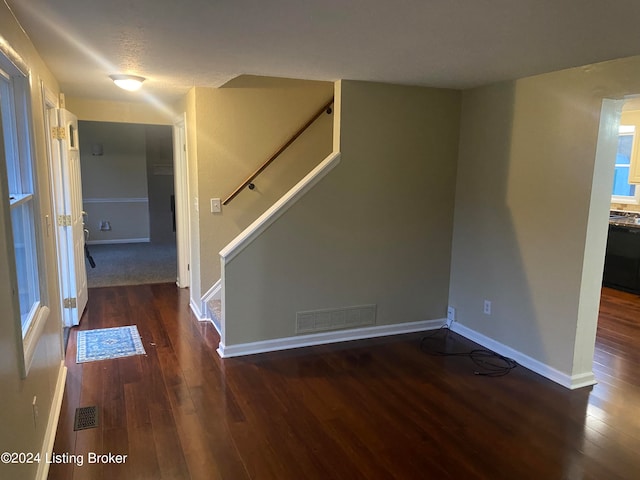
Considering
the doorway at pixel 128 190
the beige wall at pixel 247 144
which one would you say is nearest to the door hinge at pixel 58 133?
the beige wall at pixel 247 144

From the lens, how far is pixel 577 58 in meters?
2.66

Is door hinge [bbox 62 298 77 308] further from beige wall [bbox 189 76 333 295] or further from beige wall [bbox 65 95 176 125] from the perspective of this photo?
beige wall [bbox 65 95 176 125]

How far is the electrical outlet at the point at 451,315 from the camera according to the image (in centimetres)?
411

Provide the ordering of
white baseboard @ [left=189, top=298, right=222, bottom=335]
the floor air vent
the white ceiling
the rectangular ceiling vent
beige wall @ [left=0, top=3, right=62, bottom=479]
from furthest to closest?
white baseboard @ [left=189, top=298, right=222, bottom=335], the rectangular ceiling vent, the floor air vent, the white ceiling, beige wall @ [left=0, top=3, right=62, bottom=479]

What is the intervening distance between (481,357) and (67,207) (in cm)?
363

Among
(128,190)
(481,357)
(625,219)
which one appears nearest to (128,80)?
(481,357)

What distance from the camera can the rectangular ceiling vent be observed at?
3.69 metres

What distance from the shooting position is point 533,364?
10.9ft

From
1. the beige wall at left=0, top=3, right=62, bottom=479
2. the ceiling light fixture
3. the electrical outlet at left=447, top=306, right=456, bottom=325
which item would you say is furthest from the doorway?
the electrical outlet at left=447, top=306, right=456, bottom=325

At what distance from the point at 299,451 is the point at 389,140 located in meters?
2.46

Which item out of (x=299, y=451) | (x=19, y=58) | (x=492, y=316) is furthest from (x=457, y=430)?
(x=19, y=58)

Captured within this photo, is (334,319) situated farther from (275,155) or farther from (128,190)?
(128,190)

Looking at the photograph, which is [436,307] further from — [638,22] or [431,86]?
[638,22]

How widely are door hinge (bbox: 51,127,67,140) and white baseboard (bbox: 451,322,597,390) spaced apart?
148 inches
